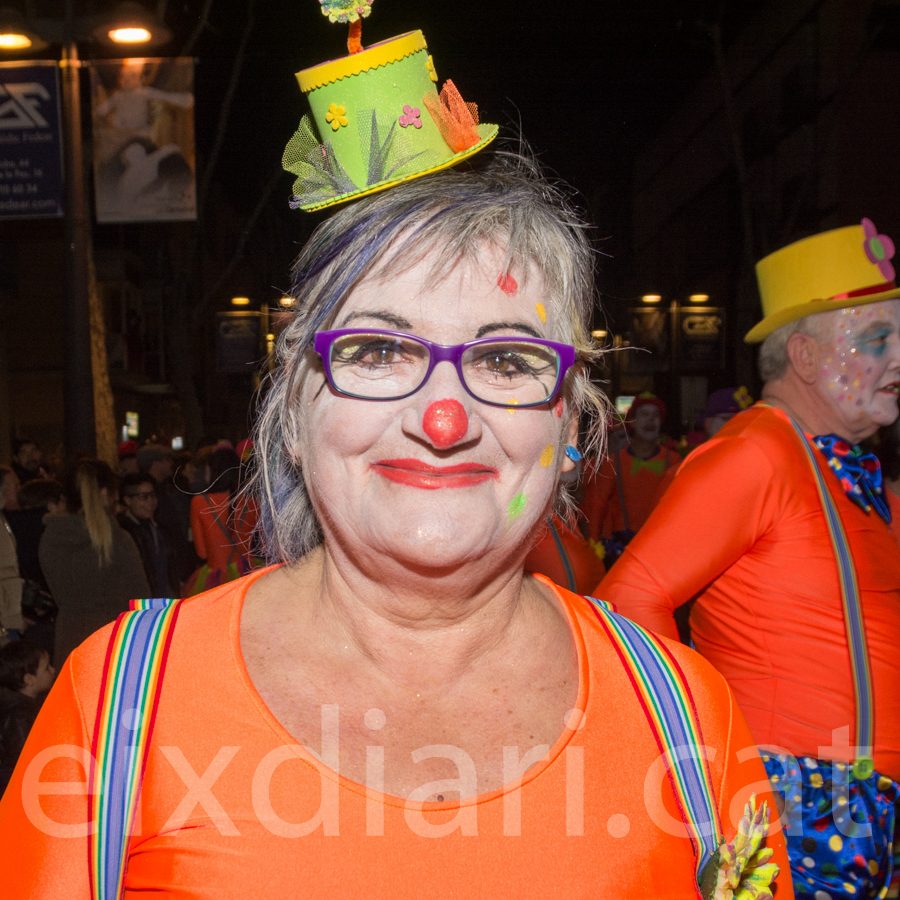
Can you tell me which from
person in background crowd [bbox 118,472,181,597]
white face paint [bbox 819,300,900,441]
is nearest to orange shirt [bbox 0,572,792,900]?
white face paint [bbox 819,300,900,441]

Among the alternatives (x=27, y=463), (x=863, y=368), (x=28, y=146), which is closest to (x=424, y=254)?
(x=863, y=368)

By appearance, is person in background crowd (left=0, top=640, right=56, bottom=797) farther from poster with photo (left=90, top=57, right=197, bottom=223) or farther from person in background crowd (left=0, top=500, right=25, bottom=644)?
poster with photo (left=90, top=57, right=197, bottom=223)

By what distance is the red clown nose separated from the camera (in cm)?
130

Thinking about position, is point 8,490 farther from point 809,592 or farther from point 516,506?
point 516,506

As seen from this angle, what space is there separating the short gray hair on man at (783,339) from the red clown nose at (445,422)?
168 centimetres

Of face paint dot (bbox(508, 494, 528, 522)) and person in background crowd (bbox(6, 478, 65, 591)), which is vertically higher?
face paint dot (bbox(508, 494, 528, 522))

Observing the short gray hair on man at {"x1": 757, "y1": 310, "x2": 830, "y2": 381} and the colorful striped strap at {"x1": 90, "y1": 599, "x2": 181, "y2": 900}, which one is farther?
the short gray hair on man at {"x1": 757, "y1": 310, "x2": 830, "y2": 381}

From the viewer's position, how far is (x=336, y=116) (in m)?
1.46

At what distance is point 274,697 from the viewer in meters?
1.39

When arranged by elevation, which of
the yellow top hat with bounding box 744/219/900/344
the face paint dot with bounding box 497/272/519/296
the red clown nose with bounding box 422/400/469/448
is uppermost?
the yellow top hat with bounding box 744/219/900/344

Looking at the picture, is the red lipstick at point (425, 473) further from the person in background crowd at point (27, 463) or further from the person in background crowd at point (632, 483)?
the person in background crowd at point (27, 463)

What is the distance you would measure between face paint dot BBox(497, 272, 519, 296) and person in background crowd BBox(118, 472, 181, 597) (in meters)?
5.09

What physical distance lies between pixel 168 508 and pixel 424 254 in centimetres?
662

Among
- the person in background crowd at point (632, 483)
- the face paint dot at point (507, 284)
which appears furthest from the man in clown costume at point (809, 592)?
the person in background crowd at point (632, 483)
